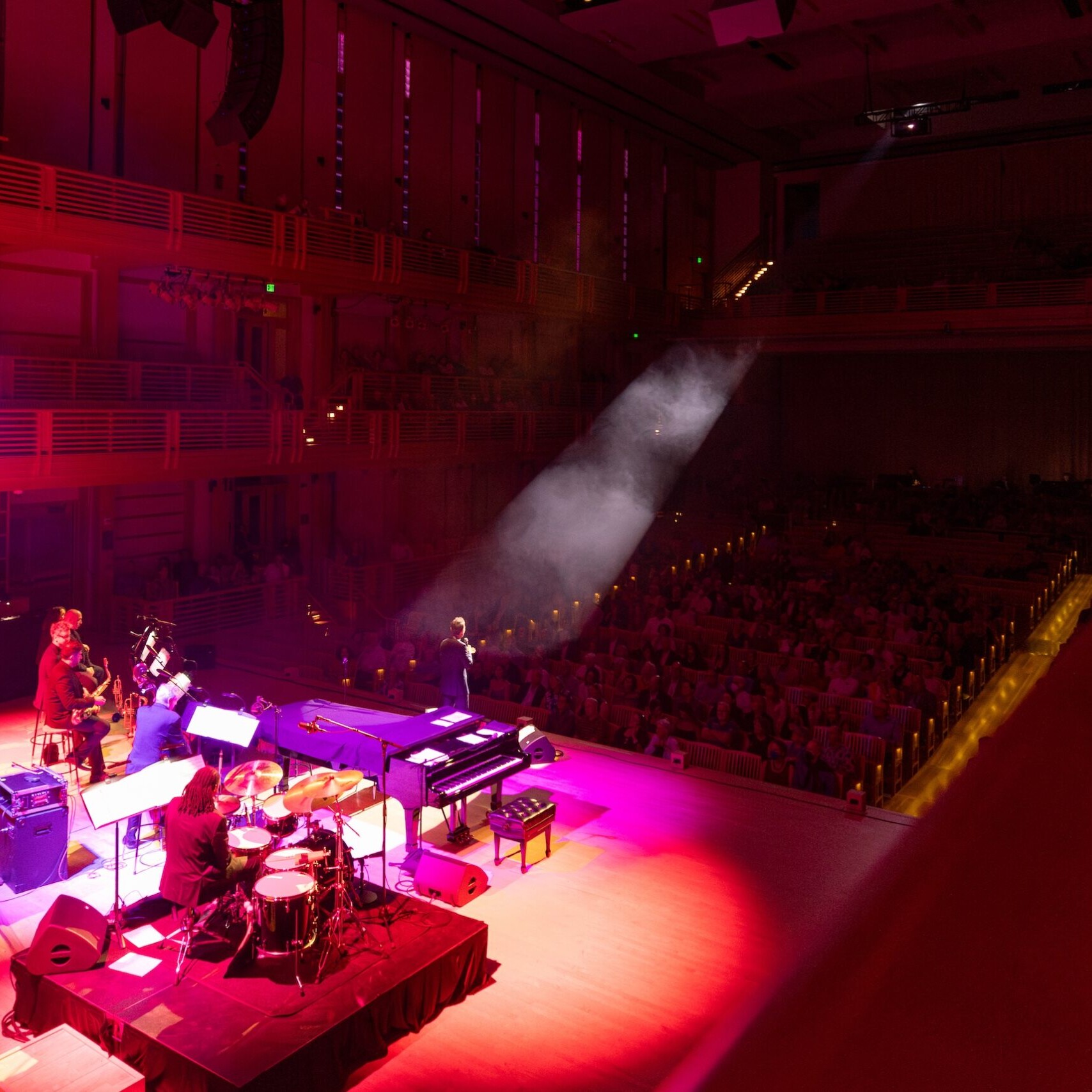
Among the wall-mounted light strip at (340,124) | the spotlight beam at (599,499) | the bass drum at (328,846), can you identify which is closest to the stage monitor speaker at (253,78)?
the wall-mounted light strip at (340,124)

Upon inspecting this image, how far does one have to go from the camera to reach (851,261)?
2752 cm

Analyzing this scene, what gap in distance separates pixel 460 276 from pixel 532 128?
709cm

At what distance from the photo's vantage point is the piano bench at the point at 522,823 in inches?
312

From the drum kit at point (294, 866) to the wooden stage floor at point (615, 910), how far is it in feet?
2.58

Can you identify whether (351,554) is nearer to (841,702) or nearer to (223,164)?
(223,164)

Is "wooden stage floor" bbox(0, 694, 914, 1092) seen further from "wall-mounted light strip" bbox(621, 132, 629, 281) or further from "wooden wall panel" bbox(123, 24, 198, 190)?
"wall-mounted light strip" bbox(621, 132, 629, 281)

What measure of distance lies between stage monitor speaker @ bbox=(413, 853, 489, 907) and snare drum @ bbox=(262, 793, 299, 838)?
36.9 inches

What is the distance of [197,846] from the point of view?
20.7ft

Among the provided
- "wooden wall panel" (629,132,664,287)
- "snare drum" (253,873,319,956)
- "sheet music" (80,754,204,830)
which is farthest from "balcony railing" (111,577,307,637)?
"wooden wall panel" (629,132,664,287)

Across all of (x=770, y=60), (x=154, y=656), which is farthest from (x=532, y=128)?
(x=154, y=656)

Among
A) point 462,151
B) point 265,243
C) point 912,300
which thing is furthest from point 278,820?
point 912,300

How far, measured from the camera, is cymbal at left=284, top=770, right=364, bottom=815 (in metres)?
6.46

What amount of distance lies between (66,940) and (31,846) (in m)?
1.77

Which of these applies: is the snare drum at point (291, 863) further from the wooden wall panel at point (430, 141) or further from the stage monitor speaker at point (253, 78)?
the wooden wall panel at point (430, 141)
